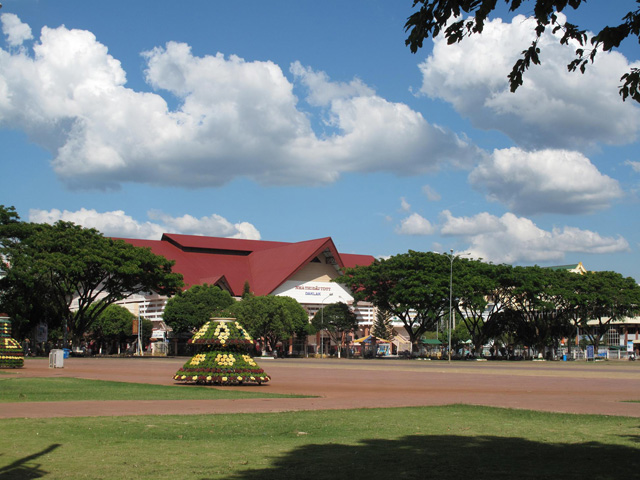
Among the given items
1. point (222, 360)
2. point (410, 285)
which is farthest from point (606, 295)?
point (222, 360)

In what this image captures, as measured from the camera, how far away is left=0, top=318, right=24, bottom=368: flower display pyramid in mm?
33781

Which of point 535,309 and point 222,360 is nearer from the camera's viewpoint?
point 222,360

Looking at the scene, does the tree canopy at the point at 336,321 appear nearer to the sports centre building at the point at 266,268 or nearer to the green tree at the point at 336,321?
the green tree at the point at 336,321

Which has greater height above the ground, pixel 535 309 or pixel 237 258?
pixel 237 258

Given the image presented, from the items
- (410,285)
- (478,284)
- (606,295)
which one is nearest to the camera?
(478,284)

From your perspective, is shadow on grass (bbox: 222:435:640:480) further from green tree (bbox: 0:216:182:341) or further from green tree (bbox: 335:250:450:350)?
green tree (bbox: 335:250:450:350)

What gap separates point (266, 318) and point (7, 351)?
1658 inches

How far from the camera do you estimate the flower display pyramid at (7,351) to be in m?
33.8

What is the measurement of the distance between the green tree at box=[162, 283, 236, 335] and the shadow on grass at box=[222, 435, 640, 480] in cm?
6751

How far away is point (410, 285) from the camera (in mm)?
68750

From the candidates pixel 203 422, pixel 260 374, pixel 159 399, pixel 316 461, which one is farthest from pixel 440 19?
pixel 260 374

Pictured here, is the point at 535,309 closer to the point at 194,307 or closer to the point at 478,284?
the point at 478,284

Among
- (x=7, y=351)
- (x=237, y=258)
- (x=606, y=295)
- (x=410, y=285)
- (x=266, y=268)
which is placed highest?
(x=237, y=258)

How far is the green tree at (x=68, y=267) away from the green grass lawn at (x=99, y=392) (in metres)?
32.4
